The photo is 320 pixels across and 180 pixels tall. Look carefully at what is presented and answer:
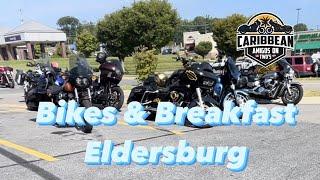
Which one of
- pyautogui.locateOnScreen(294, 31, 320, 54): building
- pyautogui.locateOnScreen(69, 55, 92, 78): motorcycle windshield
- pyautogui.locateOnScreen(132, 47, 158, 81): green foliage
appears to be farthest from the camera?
pyautogui.locateOnScreen(294, 31, 320, 54): building

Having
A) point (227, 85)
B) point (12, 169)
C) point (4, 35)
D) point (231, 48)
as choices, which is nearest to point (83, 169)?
point (12, 169)

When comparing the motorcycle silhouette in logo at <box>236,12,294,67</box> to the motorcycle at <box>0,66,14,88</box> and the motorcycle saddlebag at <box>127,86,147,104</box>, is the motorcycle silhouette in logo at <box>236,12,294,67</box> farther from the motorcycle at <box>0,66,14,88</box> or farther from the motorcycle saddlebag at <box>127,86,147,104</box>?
the motorcycle at <box>0,66,14,88</box>

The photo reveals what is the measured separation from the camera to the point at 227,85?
10711 millimetres

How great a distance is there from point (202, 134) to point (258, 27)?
33.8 feet

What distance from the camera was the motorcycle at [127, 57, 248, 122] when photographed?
9336mm

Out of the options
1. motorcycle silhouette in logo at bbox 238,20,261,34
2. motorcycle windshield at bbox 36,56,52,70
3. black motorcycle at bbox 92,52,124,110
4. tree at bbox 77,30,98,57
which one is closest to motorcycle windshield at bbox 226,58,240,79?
black motorcycle at bbox 92,52,124,110

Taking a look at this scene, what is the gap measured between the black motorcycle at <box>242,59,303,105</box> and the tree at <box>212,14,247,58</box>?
135 ft

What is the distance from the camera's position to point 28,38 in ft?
223

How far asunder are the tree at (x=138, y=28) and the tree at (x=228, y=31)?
10.2 metres

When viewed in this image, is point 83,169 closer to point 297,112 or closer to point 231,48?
point 297,112

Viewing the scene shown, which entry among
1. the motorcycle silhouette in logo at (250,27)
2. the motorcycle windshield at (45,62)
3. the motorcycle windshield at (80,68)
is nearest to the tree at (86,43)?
the motorcycle silhouette in logo at (250,27)

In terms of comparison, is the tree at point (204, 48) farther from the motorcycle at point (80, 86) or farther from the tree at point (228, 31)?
the motorcycle at point (80, 86)

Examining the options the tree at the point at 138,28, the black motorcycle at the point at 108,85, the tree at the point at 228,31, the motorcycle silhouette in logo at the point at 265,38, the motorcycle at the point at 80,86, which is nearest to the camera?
the motorcycle at the point at 80,86

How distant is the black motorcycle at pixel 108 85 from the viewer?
11531 millimetres
